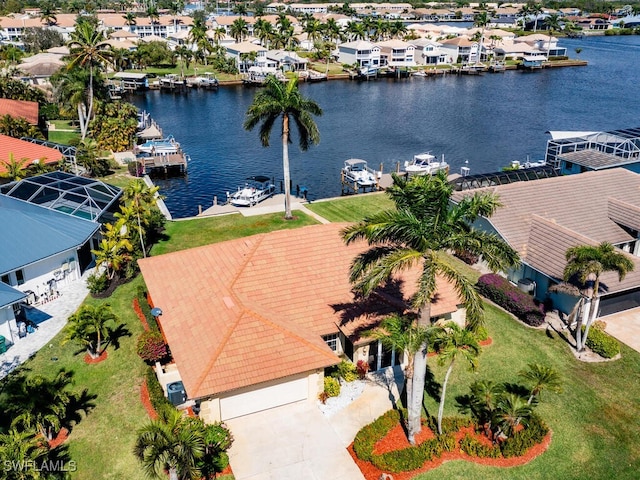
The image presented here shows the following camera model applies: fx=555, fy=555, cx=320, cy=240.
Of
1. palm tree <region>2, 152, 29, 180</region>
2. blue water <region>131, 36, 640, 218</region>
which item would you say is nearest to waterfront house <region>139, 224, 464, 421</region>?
palm tree <region>2, 152, 29, 180</region>

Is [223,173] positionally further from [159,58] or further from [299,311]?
[159,58]

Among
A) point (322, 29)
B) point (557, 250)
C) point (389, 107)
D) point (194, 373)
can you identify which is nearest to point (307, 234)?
point (194, 373)

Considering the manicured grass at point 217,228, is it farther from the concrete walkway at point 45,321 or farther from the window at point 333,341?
the window at point 333,341

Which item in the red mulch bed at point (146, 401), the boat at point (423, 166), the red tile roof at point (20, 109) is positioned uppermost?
the red tile roof at point (20, 109)

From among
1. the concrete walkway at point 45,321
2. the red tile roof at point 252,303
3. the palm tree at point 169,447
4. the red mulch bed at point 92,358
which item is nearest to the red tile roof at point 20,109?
the concrete walkway at point 45,321

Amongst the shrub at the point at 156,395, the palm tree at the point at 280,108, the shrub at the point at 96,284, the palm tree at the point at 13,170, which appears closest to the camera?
the shrub at the point at 156,395
